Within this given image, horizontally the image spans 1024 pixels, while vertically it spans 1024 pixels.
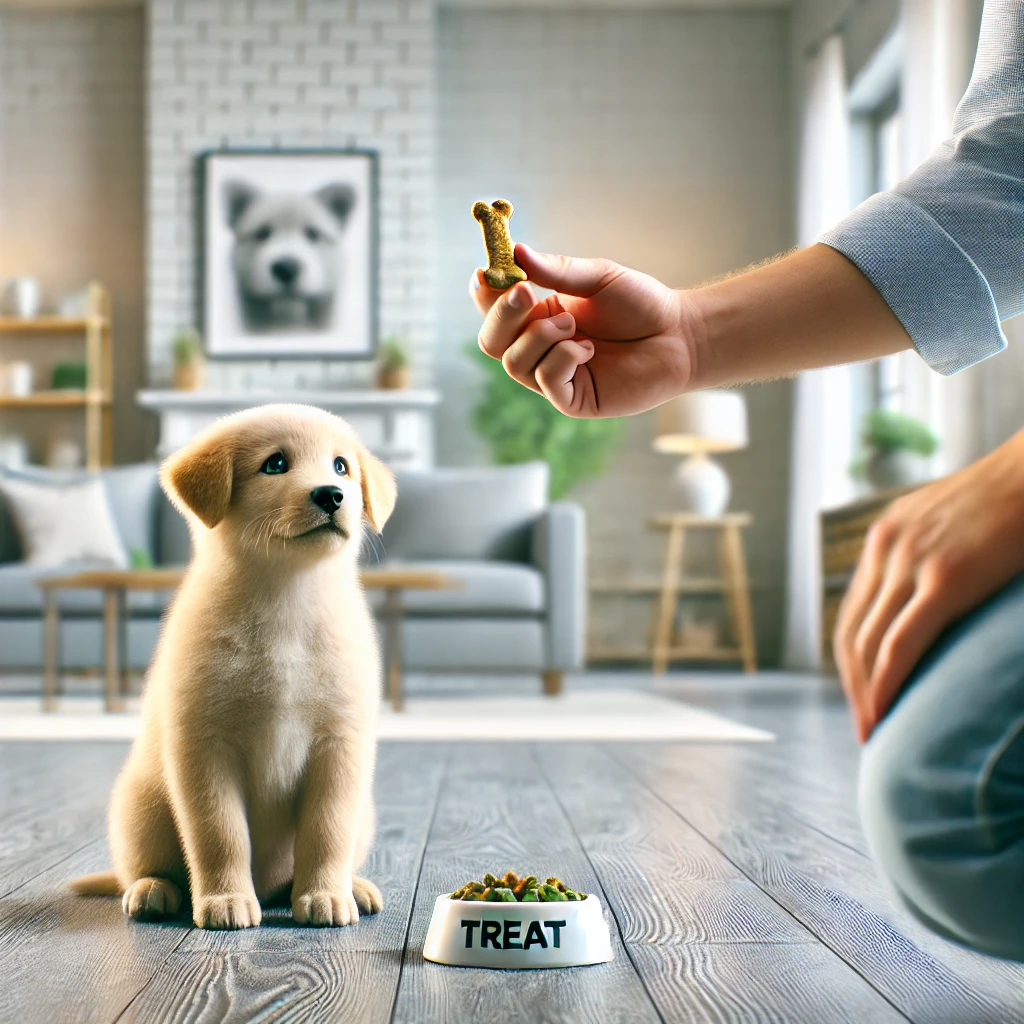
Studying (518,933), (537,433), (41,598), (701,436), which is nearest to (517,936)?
(518,933)

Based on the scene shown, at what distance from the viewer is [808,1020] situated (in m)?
0.83

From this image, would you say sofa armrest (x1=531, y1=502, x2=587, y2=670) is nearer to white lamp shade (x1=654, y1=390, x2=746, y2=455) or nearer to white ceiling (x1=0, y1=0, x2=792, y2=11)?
white lamp shade (x1=654, y1=390, x2=746, y2=455)

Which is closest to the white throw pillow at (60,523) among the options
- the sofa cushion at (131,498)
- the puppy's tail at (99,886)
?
the sofa cushion at (131,498)

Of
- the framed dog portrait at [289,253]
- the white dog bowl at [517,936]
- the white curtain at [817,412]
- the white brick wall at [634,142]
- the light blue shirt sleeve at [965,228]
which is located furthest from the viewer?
the white brick wall at [634,142]

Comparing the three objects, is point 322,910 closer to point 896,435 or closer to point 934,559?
point 934,559

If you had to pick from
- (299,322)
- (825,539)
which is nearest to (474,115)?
(299,322)

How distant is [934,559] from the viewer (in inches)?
25.1

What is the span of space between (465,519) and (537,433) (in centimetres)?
145

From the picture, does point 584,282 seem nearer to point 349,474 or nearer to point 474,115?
point 349,474

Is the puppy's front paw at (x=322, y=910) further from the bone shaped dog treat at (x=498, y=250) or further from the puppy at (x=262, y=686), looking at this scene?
Result: the bone shaped dog treat at (x=498, y=250)

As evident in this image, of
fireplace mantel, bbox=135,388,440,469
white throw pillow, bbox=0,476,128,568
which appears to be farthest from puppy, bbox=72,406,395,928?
fireplace mantel, bbox=135,388,440,469

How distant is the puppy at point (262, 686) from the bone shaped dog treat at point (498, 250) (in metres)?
0.26

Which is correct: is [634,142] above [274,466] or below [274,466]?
above

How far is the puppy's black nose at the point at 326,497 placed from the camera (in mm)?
1063
